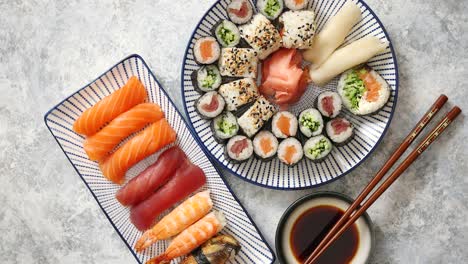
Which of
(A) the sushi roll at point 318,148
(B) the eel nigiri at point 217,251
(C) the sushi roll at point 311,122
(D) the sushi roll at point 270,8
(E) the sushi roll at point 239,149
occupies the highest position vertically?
(D) the sushi roll at point 270,8

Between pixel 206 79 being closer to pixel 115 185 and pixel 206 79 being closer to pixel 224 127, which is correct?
pixel 224 127

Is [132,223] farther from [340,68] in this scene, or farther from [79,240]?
[340,68]

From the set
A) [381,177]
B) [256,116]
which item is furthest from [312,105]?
[381,177]

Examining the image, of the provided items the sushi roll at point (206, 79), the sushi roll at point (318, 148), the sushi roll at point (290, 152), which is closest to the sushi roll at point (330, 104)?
the sushi roll at point (318, 148)

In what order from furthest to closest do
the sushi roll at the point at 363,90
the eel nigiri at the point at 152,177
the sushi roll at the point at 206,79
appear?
the eel nigiri at the point at 152,177
the sushi roll at the point at 206,79
the sushi roll at the point at 363,90

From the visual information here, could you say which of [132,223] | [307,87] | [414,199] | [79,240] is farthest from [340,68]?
[79,240]

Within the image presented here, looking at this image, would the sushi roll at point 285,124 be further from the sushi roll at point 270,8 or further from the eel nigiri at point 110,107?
the eel nigiri at point 110,107

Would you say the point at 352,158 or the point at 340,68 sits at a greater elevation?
the point at 340,68

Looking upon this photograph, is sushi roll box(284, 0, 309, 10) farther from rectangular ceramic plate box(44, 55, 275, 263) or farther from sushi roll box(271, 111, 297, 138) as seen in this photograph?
rectangular ceramic plate box(44, 55, 275, 263)

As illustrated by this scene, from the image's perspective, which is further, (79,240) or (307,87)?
(79,240)
